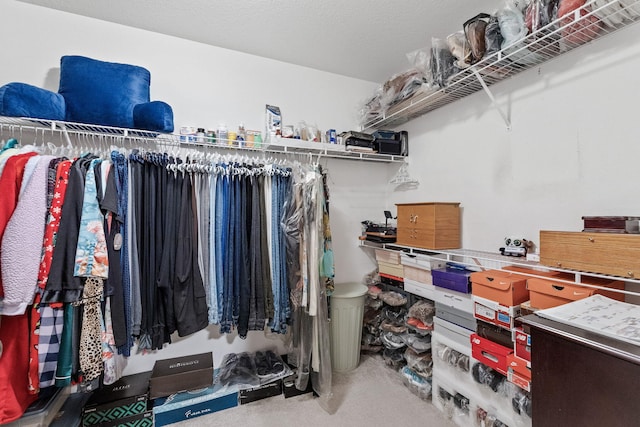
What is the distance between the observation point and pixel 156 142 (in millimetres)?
1856

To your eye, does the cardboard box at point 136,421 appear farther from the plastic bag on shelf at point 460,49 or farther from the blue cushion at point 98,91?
the plastic bag on shelf at point 460,49

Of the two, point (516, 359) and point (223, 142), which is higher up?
point (223, 142)

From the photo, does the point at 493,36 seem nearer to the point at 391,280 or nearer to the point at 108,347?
the point at 391,280

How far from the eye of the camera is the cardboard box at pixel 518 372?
1179mm

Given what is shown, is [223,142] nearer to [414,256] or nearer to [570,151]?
[414,256]

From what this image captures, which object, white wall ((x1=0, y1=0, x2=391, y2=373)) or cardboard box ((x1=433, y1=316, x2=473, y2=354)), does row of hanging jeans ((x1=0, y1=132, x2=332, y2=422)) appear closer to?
white wall ((x1=0, y1=0, x2=391, y2=373))

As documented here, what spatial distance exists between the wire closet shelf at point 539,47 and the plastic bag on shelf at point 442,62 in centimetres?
5

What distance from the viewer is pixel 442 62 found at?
5.64 ft

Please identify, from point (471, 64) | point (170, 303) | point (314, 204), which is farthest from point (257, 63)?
point (170, 303)

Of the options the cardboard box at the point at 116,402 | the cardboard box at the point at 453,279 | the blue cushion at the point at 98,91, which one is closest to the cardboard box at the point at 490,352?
the cardboard box at the point at 453,279

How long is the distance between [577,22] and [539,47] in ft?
0.73

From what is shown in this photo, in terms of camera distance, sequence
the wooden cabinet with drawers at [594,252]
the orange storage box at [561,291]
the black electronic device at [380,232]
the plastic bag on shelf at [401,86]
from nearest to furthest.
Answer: the wooden cabinet with drawers at [594,252], the orange storage box at [561,291], the plastic bag on shelf at [401,86], the black electronic device at [380,232]

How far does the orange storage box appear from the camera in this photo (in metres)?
1.07

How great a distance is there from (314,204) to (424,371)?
1.36 meters
